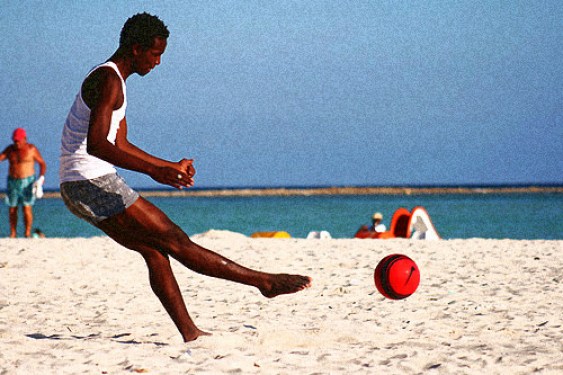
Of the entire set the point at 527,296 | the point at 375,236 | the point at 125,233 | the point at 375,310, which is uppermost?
the point at 375,236

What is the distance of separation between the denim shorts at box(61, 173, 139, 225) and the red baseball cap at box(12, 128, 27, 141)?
31.1 feet

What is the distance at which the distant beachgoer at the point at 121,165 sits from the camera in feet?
13.4

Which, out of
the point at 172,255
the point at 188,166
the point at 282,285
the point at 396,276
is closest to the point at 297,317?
the point at 396,276

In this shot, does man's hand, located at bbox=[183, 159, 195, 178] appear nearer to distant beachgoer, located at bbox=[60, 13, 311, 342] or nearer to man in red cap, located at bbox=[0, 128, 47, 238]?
distant beachgoer, located at bbox=[60, 13, 311, 342]

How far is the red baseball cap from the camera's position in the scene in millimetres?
13195

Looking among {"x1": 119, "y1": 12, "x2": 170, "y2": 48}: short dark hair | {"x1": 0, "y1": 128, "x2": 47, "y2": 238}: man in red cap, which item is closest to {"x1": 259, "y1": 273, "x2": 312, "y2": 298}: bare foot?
{"x1": 119, "y1": 12, "x2": 170, "y2": 48}: short dark hair

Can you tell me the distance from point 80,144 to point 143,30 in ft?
2.22

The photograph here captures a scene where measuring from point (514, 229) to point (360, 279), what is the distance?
2274 cm

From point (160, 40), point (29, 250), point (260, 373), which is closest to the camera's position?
point (260, 373)

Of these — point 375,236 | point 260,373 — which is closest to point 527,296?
point 260,373

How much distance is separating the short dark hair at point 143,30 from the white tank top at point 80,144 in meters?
0.19

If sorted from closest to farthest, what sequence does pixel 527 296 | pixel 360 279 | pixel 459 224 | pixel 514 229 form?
pixel 527 296 → pixel 360 279 → pixel 514 229 → pixel 459 224

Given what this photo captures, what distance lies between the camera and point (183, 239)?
438 cm

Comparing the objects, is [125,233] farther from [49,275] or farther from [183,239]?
[49,275]
